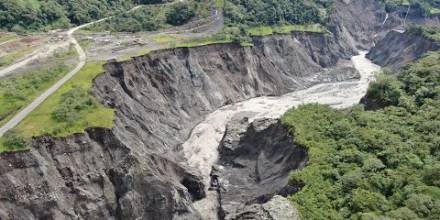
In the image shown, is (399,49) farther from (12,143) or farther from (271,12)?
(12,143)

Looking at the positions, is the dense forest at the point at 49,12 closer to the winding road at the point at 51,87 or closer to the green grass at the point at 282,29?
the winding road at the point at 51,87

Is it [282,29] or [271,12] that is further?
[271,12]

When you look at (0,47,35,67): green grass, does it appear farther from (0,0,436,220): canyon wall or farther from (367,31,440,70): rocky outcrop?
(367,31,440,70): rocky outcrop

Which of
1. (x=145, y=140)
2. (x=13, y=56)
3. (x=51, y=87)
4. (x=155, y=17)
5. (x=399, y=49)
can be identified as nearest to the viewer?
(x=51, y=87)

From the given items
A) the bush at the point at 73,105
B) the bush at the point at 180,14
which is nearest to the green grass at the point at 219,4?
the bush at the point at 180,14

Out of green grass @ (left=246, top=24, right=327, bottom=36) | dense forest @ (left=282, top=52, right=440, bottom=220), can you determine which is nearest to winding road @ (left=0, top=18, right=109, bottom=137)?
dense forest @ (left=282, top=52, right=440, bottom=220)

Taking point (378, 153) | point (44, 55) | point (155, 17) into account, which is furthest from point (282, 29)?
point (378, 153)
